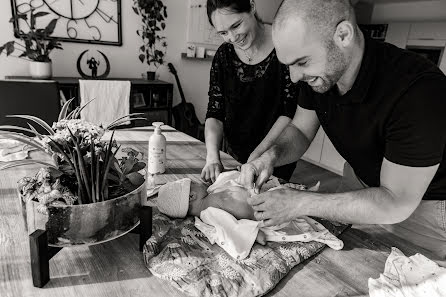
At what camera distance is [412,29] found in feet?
11.9

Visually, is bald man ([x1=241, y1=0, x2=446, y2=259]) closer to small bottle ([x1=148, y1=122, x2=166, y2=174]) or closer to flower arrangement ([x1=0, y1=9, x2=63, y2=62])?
small bottle ([x1=148, y1=122, x2=166, y2=174])

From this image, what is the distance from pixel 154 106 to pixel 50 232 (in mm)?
2932

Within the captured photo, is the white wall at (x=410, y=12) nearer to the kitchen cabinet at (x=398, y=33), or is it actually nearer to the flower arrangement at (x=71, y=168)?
the kitchen cabinet at (x=398, y=33)

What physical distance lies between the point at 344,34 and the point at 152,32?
3.12 meters

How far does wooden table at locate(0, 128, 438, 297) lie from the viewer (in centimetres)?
85

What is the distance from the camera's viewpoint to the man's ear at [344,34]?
3.43 feet

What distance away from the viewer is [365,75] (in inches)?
45.3

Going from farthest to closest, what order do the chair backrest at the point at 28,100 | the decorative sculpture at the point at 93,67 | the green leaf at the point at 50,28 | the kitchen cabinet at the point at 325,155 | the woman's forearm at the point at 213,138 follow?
the kitchen cabinet at the point at 325,155, the decorative sculpture at the point at 93,67, the green leaf at the point at 50,28, the chair backrest at the point at 28,100, the woman's forearm at the point at 213,138

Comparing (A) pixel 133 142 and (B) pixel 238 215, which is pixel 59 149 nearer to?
(B) pixel 238 215

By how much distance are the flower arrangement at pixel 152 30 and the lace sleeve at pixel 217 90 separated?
2078 mm

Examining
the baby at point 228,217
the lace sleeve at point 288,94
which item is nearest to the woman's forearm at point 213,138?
the baby at point 228,217

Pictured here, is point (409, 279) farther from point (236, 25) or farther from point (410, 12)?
point (410, 12)

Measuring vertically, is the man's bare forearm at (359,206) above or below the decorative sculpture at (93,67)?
below

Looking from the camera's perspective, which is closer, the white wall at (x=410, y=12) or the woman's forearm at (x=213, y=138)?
the woman's forearm at (x=213, y=138)
